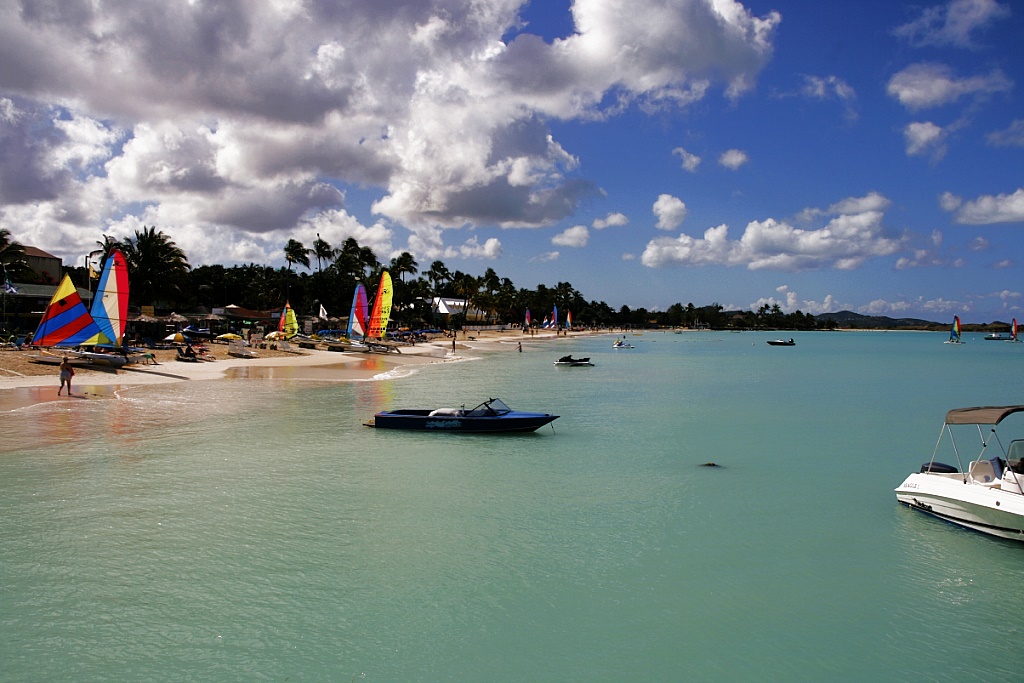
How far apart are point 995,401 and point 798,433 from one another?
843 inches

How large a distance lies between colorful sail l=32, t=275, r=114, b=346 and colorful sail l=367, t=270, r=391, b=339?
2635 cm

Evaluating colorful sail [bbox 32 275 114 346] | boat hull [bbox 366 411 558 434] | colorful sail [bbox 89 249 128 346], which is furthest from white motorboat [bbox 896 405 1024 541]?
colorful sail [bbox 32 275 114 346]

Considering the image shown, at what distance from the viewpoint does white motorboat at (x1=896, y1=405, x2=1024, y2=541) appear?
12.0 m

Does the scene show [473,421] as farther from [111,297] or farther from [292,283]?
[292,283]

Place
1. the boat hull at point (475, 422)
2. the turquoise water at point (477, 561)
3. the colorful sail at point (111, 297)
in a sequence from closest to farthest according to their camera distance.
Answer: the turquoise water at point (477, 561), the boat hull at point (475, 422), the colorful sail at point (111, 297)

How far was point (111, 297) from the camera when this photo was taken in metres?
34.6

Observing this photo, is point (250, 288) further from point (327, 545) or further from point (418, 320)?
point (327, 545)

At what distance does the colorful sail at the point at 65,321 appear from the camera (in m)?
33.3

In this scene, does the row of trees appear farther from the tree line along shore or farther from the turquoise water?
the turquoise water

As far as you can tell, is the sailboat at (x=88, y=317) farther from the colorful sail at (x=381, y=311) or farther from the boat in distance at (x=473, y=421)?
the colorful sail at (x=381, y=311)

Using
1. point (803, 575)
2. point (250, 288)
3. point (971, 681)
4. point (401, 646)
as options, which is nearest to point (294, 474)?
point (401, 646)

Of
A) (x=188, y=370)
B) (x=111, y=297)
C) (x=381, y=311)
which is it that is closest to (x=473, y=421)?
(x=111, y=297)

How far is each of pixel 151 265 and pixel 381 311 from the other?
26.5 m

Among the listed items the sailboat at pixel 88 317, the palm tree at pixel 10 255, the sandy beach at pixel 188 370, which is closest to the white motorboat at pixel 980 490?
the sandy beach at pixel 188 370
